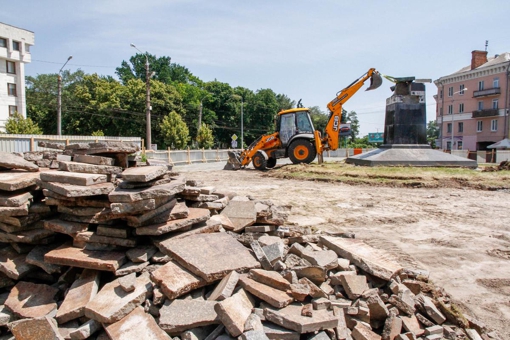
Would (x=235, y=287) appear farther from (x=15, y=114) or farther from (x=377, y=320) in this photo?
(x=15, y=114)

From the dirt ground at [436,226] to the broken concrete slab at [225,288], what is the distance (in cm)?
227

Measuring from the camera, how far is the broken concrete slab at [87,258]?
3393 mm

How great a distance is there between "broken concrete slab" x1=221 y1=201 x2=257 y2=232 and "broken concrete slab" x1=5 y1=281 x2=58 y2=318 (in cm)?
220

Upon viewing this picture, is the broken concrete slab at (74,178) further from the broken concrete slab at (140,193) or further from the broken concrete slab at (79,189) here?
the broken concrete slab at (140,193)

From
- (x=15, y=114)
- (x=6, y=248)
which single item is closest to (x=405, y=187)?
(x=6, y=248)

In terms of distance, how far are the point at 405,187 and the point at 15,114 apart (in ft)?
111

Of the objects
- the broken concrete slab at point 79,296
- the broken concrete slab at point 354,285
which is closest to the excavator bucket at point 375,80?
the broken concrete slab at point 354,285

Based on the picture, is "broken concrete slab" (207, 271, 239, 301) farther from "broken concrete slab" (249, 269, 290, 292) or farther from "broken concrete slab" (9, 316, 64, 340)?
"broken concrete slab" (9, 316, 64, 340)

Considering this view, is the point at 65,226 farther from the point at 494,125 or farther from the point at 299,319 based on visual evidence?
the point at 494,125

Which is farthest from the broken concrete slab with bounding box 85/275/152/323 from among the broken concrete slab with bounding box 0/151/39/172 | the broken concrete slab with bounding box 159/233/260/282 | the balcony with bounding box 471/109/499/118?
the balcony with bounding box 471/109/499/118

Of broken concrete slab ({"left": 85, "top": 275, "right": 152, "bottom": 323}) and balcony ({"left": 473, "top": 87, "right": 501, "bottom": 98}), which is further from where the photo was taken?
balcony ({"left": 473, "top": 87, "right": 501, "bottom": 98})

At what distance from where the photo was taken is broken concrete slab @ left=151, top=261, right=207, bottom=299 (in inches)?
119

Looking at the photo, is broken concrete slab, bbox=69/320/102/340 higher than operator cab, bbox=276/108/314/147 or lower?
lower

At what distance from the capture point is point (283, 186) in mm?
11109
